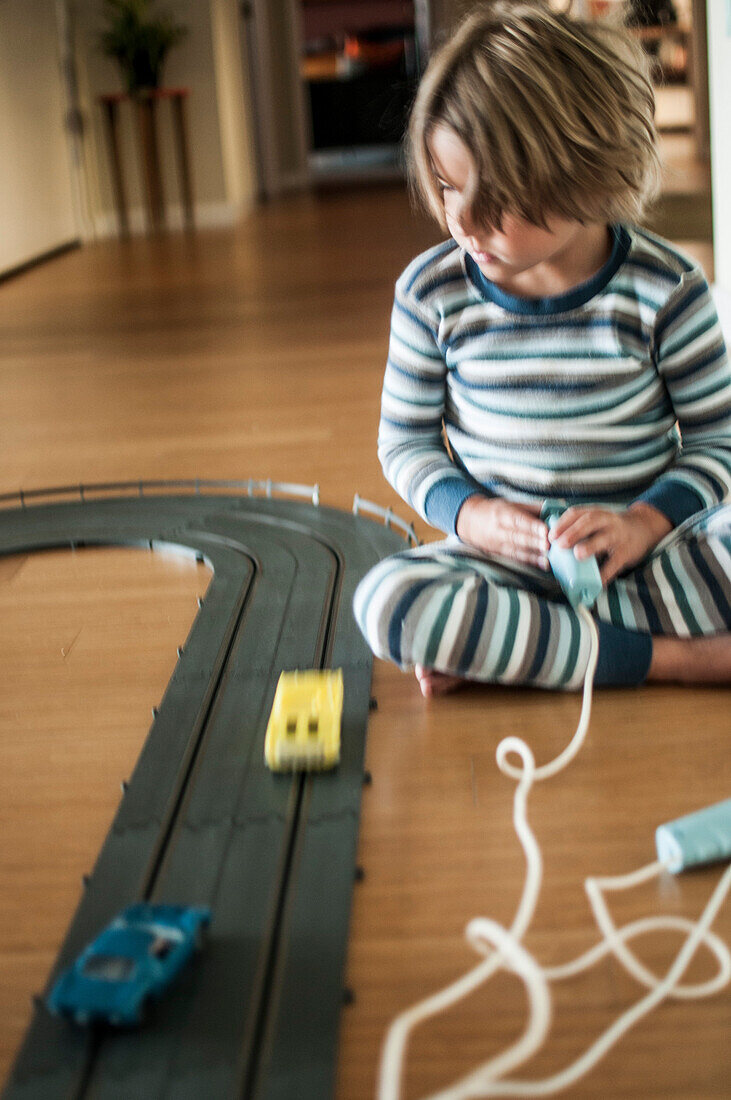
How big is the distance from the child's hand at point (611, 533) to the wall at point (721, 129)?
45.6 inches

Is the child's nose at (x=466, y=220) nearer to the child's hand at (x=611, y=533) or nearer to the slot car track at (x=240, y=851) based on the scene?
the child's hand at (x=611, y=533)

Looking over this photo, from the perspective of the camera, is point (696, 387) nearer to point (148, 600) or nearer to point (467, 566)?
point (467, 566)

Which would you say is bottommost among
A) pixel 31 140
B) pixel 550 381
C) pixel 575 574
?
pixel 575 574

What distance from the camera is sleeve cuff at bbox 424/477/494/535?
98 centimetres

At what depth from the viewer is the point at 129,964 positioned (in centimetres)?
61

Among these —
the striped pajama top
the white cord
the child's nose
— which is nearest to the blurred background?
the striped pajama top

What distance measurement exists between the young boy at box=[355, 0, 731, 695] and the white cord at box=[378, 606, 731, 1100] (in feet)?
0.72

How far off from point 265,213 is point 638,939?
5.07 meters

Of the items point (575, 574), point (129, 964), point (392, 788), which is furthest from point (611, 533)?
point (129, 964)

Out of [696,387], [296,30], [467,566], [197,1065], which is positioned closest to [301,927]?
[197,1065]

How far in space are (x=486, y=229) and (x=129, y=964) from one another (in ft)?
1.75

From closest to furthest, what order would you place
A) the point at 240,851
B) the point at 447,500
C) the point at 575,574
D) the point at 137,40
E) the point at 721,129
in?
the point at 240,851 → the point at 575,574 → the point at 447,500 → the point at 721,129 → the point at 137,40

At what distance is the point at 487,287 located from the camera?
38.0 inches

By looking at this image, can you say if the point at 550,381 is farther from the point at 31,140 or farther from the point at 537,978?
the point at 31,140
